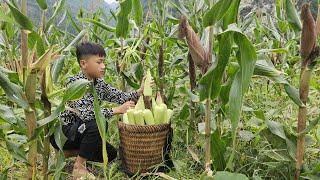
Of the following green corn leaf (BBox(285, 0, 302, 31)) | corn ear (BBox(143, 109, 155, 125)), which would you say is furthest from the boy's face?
green corn leaf (BBox(285, 0, 302, 31))

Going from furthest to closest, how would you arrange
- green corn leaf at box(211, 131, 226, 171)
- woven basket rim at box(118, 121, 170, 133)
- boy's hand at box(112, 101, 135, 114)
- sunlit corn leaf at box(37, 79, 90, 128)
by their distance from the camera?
1. boy's hand at box(112, 101, 135, 114)
2. woven basket rim at box(118, 121, 170, 133)
3. green corn leaf at box(211, 131, 226, 171)
4. sunlit corn leaf at box(37, 79, 90, 128)

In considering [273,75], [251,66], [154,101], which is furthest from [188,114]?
[251,66]

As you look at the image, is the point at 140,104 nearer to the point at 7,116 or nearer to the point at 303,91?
the point at 7,116

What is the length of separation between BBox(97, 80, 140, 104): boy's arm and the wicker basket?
0.32m

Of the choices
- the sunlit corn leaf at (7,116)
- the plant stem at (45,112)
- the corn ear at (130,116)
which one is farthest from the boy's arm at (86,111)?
the sunlit corn leaf at (7,116)

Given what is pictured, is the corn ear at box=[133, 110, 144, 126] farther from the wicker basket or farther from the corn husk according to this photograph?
the corn husk

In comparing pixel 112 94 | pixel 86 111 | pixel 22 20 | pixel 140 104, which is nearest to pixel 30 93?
pixel 22 20

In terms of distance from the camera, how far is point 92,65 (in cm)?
274

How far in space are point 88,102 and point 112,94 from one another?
10.1 inches

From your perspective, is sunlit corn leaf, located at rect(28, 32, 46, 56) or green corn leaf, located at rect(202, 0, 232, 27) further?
sunlit corn leaf, located at rect(28, 32, 46, 56)

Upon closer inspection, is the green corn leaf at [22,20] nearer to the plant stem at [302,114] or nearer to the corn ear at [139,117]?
the corn ear at [139,117]

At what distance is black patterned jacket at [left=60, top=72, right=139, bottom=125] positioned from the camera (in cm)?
266

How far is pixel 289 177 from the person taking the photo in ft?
7.36

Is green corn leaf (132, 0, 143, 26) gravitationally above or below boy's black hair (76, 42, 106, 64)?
above
